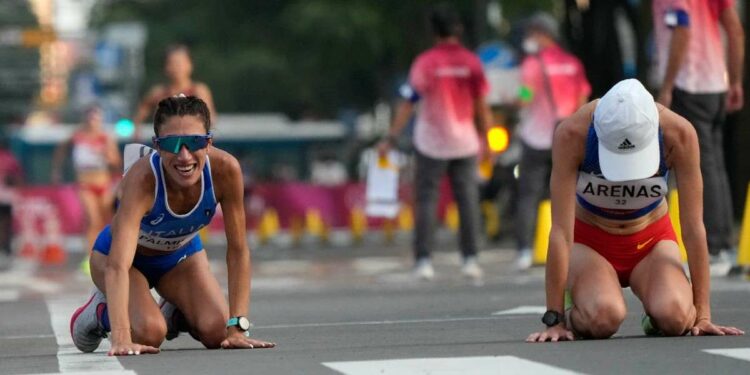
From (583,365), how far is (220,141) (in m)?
52.4

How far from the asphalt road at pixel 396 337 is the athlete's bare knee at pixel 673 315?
129 millimetres

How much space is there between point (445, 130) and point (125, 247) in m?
7.88

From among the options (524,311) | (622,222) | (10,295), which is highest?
(622,222)

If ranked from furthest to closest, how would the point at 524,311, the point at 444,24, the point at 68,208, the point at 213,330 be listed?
1. the point at 68,208
2. the point at 444,24
3. the point at 524,311
4. the point at 213,330

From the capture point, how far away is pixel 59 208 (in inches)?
1415

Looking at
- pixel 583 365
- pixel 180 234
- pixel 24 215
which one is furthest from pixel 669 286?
pixel 24 215

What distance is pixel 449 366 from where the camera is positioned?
27.2ft

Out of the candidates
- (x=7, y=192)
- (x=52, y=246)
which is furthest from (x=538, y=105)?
(x=52, y=246)

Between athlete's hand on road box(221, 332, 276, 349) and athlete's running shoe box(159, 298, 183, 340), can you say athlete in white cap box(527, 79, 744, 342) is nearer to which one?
athlete's hand on road box(221, 332, 276, 349)

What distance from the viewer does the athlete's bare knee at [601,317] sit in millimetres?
9617

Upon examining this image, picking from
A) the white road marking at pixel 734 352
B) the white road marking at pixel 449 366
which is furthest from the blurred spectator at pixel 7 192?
the white road marking at pixel 734 352

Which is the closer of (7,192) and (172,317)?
(172,317)

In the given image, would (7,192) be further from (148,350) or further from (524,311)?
(148,350)

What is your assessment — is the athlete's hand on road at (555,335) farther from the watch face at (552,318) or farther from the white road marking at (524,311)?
the white road marking at (524,311)
